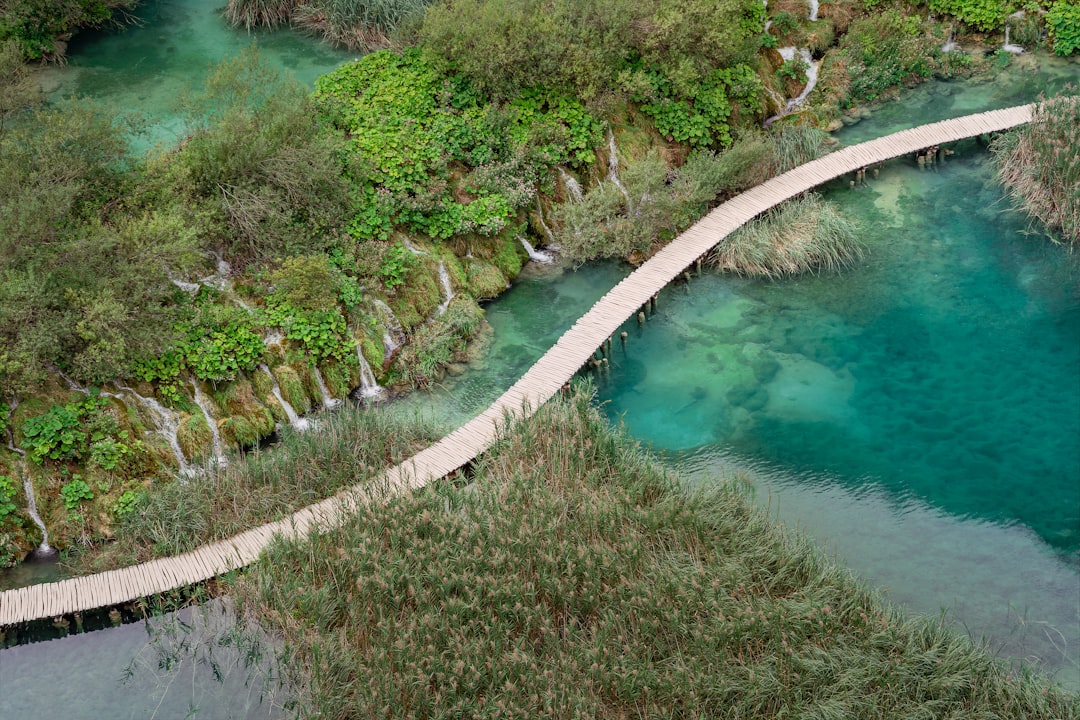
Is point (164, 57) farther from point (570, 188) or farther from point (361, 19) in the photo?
point (570, 188)

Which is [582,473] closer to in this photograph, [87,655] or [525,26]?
[87,655]

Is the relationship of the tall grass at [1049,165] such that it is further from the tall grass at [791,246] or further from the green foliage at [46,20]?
the green foliage at [46,20]

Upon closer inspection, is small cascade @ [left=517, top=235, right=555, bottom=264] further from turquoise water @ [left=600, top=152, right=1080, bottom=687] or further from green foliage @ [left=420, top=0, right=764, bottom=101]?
green foliage @ [left=420, top=0, right=764, bottom=101]

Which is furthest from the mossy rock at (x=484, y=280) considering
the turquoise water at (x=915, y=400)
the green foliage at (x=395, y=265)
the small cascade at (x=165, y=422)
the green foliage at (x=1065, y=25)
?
the green foliage at (x=1065, y=25)

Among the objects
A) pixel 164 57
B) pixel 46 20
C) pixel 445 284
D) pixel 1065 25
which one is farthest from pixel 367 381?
pixel 1065 25

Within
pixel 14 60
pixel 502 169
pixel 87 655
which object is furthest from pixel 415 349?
pixel 14 60

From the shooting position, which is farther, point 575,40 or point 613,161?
point 613,161
